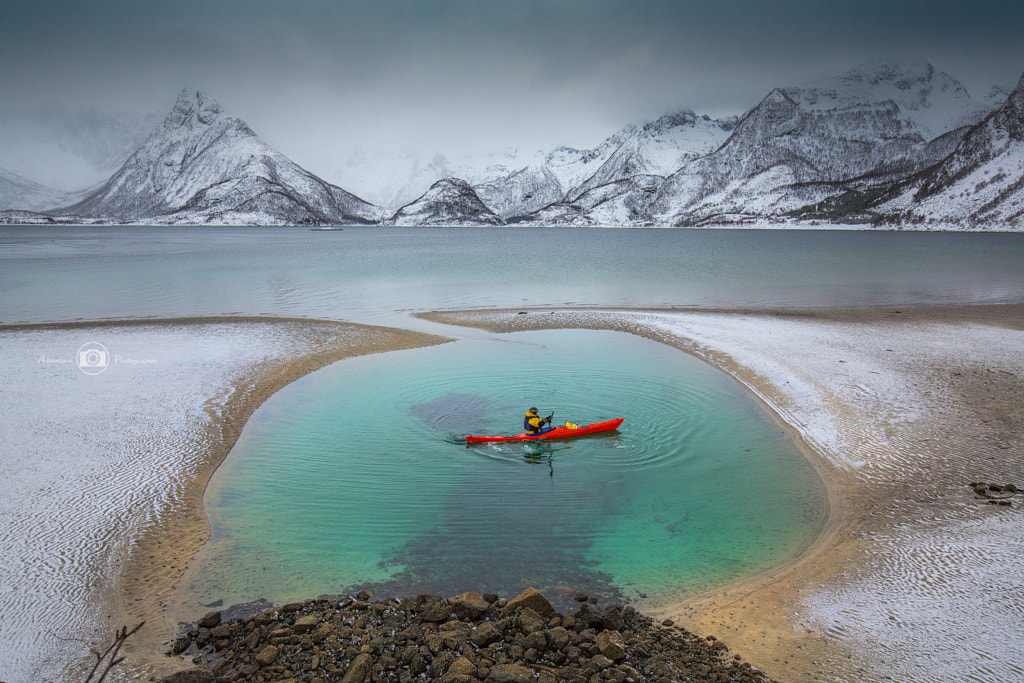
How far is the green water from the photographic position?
10.7 meters

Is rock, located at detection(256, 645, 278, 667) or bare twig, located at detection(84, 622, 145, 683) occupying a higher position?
bare twig, located at detection(84, 622, 145, 683)

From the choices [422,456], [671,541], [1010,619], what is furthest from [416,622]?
[1010,619]

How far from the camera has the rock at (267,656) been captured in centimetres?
765

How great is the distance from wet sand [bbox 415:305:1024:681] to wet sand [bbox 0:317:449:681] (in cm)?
895

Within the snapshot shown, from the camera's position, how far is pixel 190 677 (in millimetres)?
7254

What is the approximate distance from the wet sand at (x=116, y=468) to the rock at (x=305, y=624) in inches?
62.1

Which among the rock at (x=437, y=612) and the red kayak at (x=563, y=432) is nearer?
the rock at (x=437, y=612)

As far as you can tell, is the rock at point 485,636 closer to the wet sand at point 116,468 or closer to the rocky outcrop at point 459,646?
the rocky outcrop at point 459,646

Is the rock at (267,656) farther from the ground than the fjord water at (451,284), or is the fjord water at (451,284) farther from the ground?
the fjord water at (451,284)

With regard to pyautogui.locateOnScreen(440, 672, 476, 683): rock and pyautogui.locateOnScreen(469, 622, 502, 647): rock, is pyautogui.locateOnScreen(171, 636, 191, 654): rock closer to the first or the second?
pyautogui.locateOnScreen(440, 672, 476, 683): rock

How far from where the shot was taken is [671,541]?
39.3 feet

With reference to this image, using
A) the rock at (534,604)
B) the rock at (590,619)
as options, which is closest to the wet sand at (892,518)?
the rock at (590,619)

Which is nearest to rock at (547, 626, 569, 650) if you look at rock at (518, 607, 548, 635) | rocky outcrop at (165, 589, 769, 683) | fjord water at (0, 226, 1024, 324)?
rocky outcrop at (165, 589, 769, 683)

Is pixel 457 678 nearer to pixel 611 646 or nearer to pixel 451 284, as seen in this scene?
pixel 611 646
